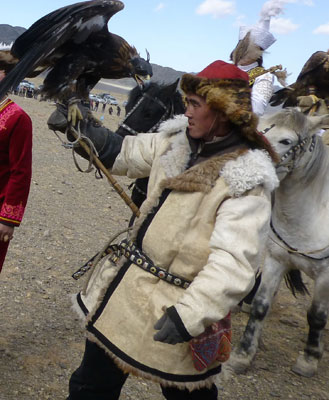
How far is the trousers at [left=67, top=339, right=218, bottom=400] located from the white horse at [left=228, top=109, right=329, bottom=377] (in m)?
1.77

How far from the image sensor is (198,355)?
6.59 feet

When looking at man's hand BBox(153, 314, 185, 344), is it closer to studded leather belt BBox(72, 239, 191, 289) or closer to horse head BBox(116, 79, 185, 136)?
studded leather belt BBox(72, 239, 191, 289)

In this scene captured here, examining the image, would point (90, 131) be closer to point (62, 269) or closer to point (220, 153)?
point (220, 153)

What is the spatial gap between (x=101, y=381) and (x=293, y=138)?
2.15 meters

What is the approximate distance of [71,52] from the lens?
8.16ft

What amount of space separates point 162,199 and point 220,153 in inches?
12.6

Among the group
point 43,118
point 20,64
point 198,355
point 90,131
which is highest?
point 20,64

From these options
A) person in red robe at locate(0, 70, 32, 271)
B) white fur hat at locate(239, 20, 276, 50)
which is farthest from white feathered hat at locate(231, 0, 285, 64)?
person in red robe at locate(0, 70, 32, 271)

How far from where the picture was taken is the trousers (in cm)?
219

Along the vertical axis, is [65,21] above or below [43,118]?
above

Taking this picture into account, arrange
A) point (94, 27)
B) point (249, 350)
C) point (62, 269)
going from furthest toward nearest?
Result: 1. point (62, 269)
2. point (249, 350)
3. point (94, 27)

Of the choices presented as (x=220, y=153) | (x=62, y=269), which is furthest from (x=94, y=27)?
(x=62, y=269)

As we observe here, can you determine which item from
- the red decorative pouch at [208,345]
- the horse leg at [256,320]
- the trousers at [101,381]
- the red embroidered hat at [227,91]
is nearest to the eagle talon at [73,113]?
the red embroidered hat at [227,91]

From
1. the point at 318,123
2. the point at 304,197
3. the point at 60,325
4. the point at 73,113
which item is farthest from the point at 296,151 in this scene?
the point at 60,325
